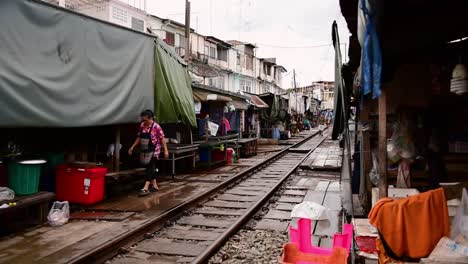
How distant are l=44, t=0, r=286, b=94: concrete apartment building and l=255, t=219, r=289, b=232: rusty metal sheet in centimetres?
1266

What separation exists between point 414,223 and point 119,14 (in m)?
30.1

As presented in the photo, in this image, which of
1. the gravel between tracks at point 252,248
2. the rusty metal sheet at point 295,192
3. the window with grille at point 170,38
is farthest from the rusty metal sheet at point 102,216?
the window with grille at point 170,38

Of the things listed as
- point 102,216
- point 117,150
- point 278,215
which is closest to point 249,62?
point 117,150

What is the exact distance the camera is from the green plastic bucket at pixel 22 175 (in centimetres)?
650

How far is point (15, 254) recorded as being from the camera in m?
5.31

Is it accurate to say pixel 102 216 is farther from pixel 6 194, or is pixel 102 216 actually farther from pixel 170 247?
pixel 170 247

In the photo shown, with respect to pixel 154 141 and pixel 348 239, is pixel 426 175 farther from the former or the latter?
pixel 154 141

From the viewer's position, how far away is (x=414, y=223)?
127 inches

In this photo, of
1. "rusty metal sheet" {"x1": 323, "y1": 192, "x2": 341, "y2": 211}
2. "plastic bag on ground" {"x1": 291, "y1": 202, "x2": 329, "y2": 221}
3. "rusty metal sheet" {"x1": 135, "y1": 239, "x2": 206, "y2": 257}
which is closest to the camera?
"plastic bag on ground" {"x1": 291, "y1": 202, "x2": 329, "y2": 221}

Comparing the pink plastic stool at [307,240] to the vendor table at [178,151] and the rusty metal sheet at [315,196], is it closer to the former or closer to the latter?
the rusty metal sheet at [315,196]

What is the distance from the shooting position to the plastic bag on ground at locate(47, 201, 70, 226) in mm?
6719

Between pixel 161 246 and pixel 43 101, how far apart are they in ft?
10.2

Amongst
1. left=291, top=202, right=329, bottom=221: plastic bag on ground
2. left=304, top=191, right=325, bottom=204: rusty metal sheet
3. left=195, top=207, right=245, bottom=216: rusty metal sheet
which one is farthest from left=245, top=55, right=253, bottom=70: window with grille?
left=291, top=202, right=329, bottom=221: plastic bag on ground

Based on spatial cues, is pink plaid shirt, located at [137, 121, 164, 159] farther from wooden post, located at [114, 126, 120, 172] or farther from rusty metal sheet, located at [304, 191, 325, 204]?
rusty metal sheet, located at [304, 191, 325, 204]
